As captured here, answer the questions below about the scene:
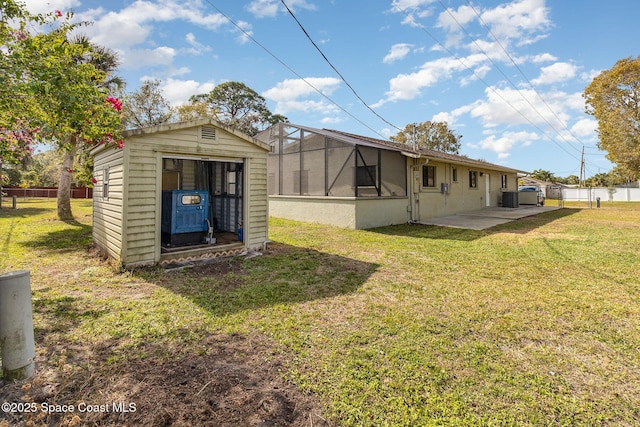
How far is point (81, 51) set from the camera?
13.0ft

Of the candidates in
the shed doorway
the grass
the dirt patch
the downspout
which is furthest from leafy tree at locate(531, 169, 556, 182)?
the dirt patch

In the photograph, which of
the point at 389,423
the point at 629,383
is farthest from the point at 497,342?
the point at 389,423

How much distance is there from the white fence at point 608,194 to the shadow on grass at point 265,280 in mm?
35418

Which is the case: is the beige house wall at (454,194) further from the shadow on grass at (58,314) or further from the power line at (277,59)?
the shadow on grass at (58,314)

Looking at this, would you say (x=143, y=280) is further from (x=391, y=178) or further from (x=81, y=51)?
(x=391, y=178)

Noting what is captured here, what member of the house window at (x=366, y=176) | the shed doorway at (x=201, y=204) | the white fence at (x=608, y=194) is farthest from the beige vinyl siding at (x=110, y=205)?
the white fence at (x=608, y=194)

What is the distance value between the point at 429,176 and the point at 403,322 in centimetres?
1101

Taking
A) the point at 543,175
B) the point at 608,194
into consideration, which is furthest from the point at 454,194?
the point at 543,175

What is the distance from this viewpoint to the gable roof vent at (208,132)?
5838 millimetres

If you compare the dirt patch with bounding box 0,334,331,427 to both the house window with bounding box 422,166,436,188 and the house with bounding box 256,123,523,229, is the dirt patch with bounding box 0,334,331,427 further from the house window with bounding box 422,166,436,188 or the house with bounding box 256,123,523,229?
the house window with bounding box 422,166,436,188

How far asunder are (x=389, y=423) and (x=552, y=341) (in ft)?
7.02

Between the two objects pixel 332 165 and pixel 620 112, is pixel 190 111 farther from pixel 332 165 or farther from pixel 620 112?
pixel 620 112

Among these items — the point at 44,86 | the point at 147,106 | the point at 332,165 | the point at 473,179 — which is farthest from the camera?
the point at 147,106

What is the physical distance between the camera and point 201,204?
21.3 ft
